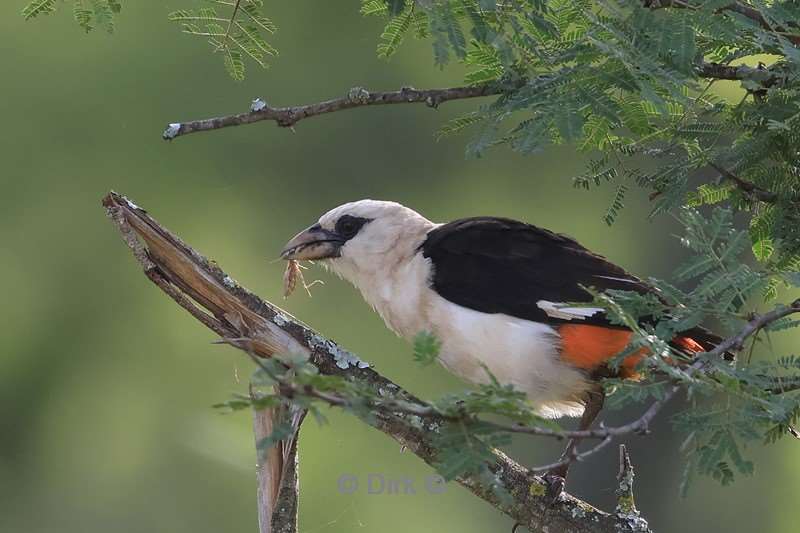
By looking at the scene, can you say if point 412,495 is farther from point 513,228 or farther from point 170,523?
point 513,228

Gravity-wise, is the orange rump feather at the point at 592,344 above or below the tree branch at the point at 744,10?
below

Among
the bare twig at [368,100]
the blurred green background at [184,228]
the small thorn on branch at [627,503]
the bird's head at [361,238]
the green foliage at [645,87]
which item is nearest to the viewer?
the green foliage at [645,87]

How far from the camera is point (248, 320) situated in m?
4.28

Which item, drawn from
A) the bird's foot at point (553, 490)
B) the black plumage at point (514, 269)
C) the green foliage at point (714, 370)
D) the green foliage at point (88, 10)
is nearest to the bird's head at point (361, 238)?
the black plumage at point (514, 269)

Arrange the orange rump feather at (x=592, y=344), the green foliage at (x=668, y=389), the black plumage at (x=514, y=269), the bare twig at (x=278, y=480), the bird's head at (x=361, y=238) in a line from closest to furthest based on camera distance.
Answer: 1. the green foliage at (x=668, y=389)
2. the bare twig at (x=278, y=480)
3. the orange rump feather at (x=592, y=344)
4. the black plumage at (x=514, y=269)
5. the bird's head at (x=361, y=238)

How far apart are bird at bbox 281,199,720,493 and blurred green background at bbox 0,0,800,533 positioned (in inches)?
178

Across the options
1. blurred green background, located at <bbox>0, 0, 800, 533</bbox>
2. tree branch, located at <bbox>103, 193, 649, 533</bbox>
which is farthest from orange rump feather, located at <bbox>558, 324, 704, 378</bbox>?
blurred green background, located at <bbox>0, 0, 800, 533</bbox>

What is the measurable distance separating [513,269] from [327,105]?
1.15m

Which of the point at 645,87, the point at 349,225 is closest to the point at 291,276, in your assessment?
the point at 349,225

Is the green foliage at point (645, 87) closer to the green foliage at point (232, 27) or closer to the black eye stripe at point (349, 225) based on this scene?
the green foliage at point (232, 27)

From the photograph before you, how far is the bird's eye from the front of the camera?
515 cm

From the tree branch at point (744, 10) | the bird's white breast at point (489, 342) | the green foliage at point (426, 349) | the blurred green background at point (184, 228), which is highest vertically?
the tree branch at point (744, 10)

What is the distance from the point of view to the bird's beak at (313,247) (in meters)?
5.11

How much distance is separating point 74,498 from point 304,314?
2.55m
